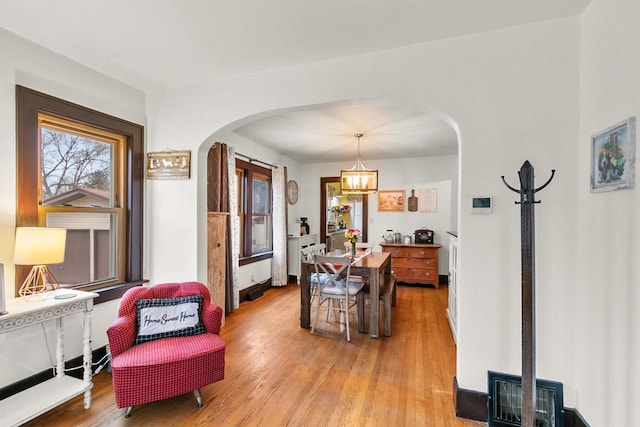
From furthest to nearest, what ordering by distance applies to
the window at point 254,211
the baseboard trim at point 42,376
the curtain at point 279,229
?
Result: 1. the curtain at point 279,229
2. the window at point 254,211
3. the baseboard trim at point 42,376

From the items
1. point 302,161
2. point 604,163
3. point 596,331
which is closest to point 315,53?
point 604,163

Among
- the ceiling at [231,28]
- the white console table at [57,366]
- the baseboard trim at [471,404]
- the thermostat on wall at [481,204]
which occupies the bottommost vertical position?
the baseboard trim at [471,404]

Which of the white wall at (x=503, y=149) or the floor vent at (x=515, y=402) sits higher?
the white wall at (x=503, y=149)

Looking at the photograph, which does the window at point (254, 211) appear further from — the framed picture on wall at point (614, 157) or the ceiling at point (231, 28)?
the framed picture on wall at point (614, 157)

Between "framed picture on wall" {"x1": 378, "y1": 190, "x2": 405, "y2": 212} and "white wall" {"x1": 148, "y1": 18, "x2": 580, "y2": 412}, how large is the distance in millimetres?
4084

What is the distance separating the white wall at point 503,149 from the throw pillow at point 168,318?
76.8 inches

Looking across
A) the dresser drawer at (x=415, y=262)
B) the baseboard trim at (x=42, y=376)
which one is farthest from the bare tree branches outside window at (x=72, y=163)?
the dresser drawer at (x=415, y=262)

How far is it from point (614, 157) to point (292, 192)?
17.0ft

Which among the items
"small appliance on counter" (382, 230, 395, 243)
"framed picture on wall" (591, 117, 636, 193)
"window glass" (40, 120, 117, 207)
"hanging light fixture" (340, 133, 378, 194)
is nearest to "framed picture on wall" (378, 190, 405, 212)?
"small appliance on counter" (382, 230, 395, 243)

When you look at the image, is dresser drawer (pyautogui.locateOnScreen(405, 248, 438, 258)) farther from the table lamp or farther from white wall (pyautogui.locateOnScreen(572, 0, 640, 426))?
the table lamp

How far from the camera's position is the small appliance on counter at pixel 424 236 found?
19.2 feet

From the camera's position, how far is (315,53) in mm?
2311

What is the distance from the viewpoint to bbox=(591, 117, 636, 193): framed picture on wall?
140cm

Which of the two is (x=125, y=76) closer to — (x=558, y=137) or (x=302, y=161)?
(x=558, y=137)
